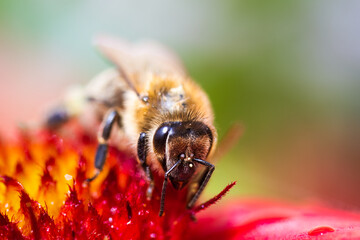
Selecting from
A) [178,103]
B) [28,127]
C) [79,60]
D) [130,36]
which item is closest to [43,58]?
[79,60]

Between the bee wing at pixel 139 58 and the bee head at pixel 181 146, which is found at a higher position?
the bee wing at pixel 139 58

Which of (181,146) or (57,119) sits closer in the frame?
(181,146)

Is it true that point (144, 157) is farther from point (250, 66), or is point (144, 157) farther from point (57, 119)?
point (250, 66)

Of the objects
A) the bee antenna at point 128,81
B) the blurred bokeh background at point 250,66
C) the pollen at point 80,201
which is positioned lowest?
the pollen at point 80,201

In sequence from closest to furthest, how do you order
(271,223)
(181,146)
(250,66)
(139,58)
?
(181,146)
(271,223)
(139,58)
(250,66)

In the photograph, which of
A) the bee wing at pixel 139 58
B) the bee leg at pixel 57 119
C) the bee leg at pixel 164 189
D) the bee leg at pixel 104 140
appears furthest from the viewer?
the bee leg at pixel 57 119

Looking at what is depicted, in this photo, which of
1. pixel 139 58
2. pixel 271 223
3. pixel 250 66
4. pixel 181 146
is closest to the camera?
pixel 181 146

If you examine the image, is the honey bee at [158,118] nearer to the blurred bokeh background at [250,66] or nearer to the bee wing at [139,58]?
the bee wing at [139,58]

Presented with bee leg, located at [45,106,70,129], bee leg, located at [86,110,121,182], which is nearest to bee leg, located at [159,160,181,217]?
bee leg, located at [86,110,121,182]

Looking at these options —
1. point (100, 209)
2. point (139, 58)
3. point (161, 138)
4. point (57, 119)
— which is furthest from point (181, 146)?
point (57, 119)

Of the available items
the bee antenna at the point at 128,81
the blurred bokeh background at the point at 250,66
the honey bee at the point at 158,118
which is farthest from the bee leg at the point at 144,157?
the blurred bokeh background at the point at 250,66
